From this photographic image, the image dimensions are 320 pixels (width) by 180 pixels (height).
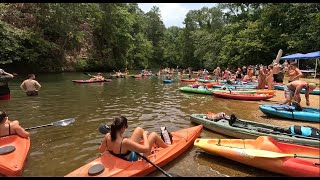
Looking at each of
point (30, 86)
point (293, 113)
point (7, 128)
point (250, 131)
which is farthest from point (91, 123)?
point (293, 113)

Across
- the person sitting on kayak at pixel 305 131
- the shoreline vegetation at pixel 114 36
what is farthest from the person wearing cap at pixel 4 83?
the shoreline vegetation at pixel 114 36

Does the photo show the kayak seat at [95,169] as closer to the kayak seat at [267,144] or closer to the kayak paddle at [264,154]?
the kayak paddle at [264,154]

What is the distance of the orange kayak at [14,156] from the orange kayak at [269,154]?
3757 mm

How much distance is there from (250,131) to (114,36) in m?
44.0

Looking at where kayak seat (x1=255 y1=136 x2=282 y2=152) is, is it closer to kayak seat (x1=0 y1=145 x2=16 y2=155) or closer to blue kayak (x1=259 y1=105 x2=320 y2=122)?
blue kayak (x1=259 y1=105 x2=320 y2=122)

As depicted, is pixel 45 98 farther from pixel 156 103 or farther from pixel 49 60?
pixel 49 60

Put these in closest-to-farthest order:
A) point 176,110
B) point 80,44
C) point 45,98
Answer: point 176,110
point 45,98
point 80,44

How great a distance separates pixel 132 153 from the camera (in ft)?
18.0

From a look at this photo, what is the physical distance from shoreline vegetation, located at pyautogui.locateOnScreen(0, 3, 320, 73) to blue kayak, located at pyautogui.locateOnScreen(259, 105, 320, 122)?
19.0 metres

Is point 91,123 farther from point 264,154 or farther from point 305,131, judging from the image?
point 305,131

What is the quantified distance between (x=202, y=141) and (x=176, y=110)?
5.84 meters

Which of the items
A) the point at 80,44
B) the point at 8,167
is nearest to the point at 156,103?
the point at 8,167

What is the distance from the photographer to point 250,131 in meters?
7.30

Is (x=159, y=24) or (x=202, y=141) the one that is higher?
(x=159, y=24)
